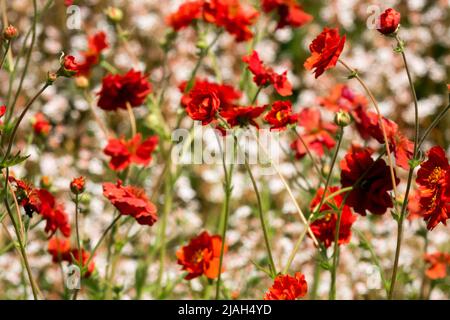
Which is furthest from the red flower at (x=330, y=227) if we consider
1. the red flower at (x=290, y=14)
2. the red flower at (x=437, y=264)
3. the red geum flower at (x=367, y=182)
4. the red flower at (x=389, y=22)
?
the red flower at (x=290, y=14)

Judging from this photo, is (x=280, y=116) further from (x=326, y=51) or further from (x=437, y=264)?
(x=437, y=264)

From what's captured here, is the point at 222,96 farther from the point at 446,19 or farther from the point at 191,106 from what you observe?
the point at 446,19

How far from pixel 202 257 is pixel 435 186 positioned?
1.44 ft

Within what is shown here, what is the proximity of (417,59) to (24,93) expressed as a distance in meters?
1.53

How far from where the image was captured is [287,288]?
0.92 metres

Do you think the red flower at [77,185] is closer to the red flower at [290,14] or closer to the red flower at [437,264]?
the red flower at [290,14]

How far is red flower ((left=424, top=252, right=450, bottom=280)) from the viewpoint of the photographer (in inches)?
56.7

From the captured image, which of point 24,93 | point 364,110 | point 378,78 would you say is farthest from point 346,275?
point 24,93

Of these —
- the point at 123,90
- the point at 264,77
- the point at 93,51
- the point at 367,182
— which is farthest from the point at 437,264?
the point at 93,51

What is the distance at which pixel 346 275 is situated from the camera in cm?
189

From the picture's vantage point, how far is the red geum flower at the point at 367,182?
1025 millimetres

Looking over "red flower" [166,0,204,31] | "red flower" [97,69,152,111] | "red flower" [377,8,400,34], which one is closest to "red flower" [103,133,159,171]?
"red flower" [97,69,152,111]

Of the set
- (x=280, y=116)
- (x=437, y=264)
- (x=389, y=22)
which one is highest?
(x=389, y=22)
